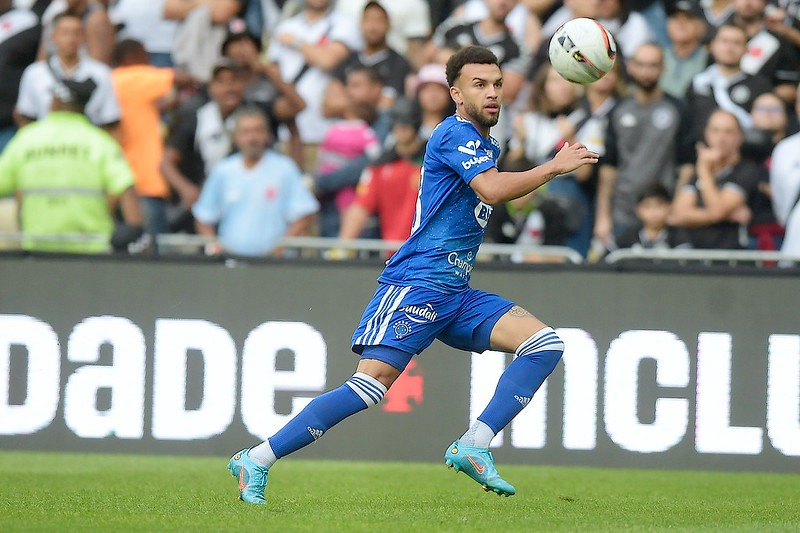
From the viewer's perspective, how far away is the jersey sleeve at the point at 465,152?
285 inches

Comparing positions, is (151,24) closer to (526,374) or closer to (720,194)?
(720,194)

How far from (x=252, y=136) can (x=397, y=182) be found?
138 centimetres

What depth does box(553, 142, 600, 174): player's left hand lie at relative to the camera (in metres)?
6.87

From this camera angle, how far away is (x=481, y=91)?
743 centimetres

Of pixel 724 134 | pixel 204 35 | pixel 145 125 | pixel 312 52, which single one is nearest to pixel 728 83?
pixel 724 134

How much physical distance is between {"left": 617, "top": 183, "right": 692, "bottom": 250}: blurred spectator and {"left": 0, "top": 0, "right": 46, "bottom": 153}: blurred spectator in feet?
20.3

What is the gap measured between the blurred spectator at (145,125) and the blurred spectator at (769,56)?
5658 mm

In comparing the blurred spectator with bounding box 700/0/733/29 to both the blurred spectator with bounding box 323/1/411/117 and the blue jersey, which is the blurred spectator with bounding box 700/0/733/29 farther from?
the blue jersey

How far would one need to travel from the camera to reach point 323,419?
24.4 ft

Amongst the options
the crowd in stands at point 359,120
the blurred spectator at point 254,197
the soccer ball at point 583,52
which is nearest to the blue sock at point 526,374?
the soccer ball at point 583,52

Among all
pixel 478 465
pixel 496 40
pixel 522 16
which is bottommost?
pixel 478 465

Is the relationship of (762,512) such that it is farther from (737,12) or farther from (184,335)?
(737,12)

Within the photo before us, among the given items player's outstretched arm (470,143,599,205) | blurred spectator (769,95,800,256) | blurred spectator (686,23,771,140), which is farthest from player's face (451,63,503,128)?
blurred spectator (686,23,771,140)

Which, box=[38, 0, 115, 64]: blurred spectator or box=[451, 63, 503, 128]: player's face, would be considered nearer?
box=[451, 63, 503, 128]: player's face
